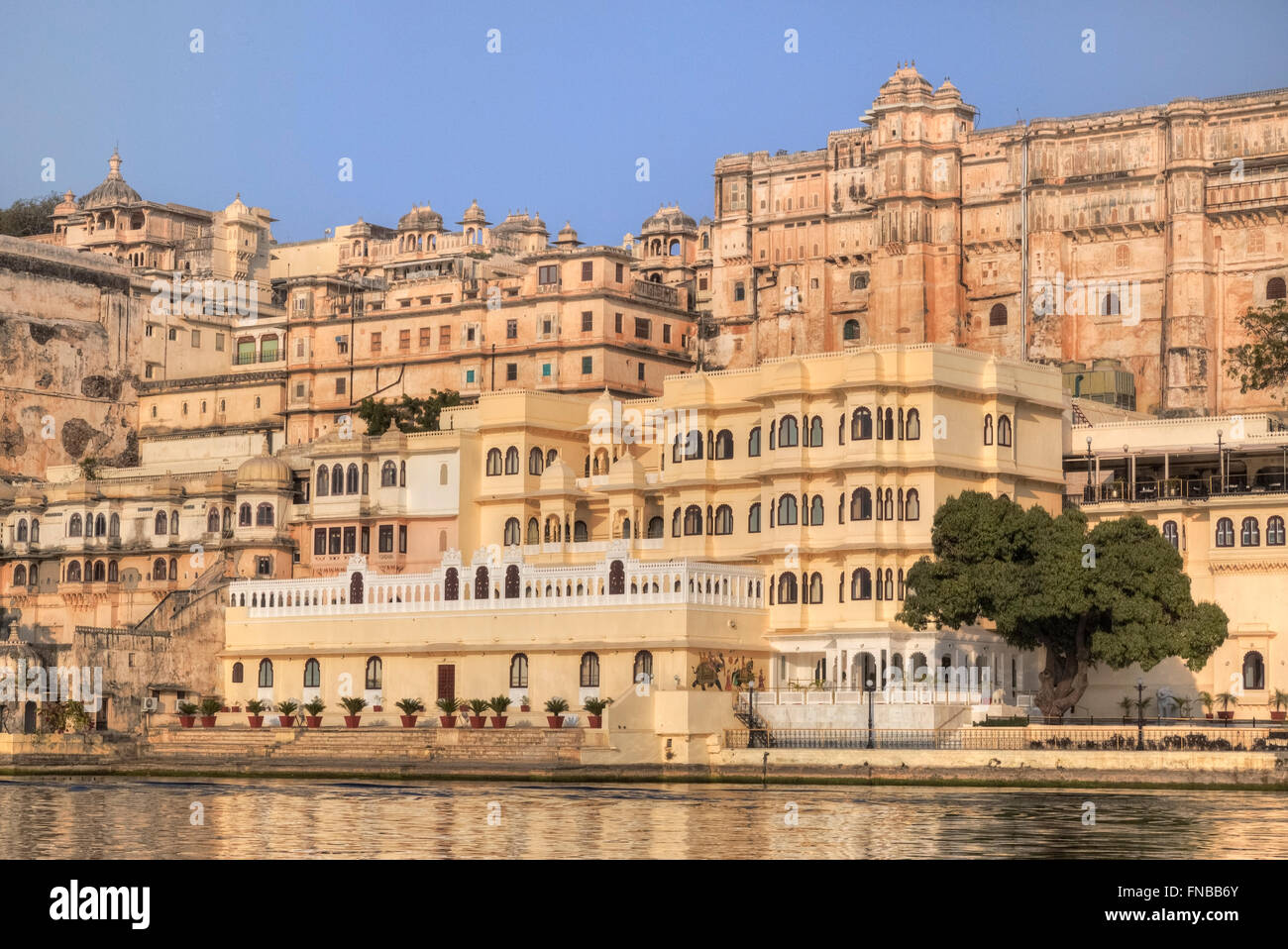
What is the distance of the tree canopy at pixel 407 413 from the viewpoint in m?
79.0

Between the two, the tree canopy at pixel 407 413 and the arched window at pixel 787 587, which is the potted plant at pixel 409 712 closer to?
the arched window at pixel 787 587

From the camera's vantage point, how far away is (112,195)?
11638 centimetres

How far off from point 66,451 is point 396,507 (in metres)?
29.0

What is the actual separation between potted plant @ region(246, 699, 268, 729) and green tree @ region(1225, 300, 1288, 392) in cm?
3382

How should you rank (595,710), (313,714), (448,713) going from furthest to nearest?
(313,714) < (448,713) < (595,710)

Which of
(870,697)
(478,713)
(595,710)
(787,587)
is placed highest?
(787,587)

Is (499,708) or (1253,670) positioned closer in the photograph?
(499,708)

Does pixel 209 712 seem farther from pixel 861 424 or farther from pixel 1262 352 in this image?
pixel 1262 352

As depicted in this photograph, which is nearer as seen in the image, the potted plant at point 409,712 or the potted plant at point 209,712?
the potted plant at point 409,712

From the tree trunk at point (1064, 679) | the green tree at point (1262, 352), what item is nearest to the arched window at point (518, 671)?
the tree trunk at point (1064, 679)

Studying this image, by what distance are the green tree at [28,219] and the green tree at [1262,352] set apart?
7334 cm

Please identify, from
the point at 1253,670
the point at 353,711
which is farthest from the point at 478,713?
the point at 1253,670

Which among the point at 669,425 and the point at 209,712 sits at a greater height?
the point at 669,425

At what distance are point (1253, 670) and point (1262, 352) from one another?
641 inches
